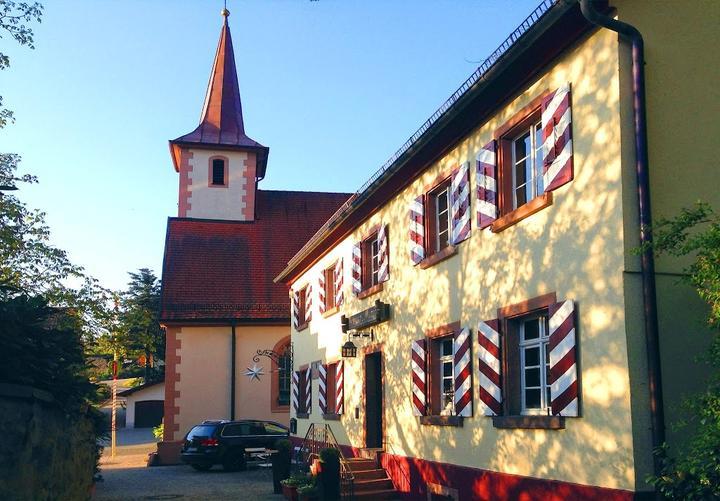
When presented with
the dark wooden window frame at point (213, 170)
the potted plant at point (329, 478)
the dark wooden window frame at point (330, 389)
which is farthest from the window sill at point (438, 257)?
the dark wooden window frame at point (213, 170)

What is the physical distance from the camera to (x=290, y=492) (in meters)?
16.2

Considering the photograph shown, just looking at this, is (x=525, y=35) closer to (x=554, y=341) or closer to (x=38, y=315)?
(x=554, y=341)

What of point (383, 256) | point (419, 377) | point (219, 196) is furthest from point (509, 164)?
point (219, 196)

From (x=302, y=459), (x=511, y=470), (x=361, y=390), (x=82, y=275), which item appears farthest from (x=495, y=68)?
(x=82, y=275)

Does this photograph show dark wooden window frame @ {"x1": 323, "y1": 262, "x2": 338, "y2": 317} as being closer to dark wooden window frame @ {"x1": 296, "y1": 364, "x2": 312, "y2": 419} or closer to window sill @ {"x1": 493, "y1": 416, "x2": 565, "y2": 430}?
dark wooden window frame @ {"x1": 296, "y1": 364, "x2": 312, "y2": 419}

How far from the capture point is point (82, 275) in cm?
2052

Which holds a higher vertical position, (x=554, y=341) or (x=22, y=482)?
(x=554, y=341)

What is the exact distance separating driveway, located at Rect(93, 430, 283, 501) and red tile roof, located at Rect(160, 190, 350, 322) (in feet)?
18.6

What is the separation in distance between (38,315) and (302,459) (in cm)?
1123

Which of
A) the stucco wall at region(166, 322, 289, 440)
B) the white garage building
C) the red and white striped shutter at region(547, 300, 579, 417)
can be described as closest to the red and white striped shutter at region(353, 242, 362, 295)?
the red and white striped shutter at region(547, 300, 579, 417)

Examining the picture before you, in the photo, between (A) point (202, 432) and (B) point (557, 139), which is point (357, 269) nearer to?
(A) point (202, 432)

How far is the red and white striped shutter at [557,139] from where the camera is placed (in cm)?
977

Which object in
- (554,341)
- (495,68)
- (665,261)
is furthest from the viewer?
(495,68)

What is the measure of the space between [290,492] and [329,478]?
1.48m
